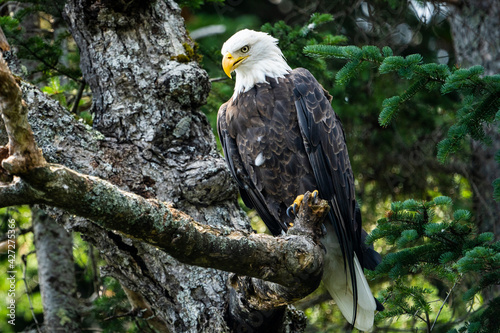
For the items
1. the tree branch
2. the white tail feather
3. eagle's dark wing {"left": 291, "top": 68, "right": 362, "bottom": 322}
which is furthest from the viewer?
the white tail feather

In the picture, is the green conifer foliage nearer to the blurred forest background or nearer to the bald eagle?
the blurred forest background

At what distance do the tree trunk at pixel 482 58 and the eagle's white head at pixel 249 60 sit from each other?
2.45 meters

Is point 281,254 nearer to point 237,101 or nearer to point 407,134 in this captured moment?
point 237,101

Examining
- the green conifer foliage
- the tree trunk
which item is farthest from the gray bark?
the tree trunk

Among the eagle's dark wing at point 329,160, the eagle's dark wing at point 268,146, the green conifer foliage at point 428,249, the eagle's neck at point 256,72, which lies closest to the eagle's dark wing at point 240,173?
the eagle's dark wing at point 268,146

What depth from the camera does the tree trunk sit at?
5.34m

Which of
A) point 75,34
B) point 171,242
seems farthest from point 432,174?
point 171,242

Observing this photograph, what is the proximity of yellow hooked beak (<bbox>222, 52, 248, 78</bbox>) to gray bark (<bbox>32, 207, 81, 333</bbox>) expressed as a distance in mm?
2055

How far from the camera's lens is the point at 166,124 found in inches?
135

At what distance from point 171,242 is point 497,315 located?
6.33 feet

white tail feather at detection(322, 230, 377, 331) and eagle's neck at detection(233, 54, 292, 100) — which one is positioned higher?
eagle's neck at detection(233, 54, 292, 100)

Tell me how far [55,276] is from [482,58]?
481 cm

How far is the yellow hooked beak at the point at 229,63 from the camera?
12.5ft

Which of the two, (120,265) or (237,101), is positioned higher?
(237,101)
